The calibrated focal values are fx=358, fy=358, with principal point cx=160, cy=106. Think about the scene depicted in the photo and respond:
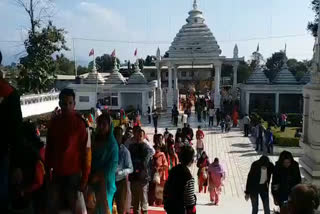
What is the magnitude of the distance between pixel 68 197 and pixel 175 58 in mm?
28013

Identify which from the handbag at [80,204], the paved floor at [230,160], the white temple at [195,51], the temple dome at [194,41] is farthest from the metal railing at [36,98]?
the handbag at [80,204]

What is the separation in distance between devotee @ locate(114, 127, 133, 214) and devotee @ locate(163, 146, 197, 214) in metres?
1.04

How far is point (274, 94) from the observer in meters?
29.3

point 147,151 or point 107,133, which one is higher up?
point 107,133

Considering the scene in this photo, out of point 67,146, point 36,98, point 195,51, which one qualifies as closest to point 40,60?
point 36,98

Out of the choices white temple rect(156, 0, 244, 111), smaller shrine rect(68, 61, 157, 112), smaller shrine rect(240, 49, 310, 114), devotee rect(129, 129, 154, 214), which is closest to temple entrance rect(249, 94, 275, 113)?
smaller shrine rect(240, 49, 310, 114)

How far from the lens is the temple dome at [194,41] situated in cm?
3086

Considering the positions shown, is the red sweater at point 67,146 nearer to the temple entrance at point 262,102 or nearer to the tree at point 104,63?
the temple entrance at point 262,102

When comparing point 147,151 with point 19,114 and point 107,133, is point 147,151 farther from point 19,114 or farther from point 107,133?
point 19,114

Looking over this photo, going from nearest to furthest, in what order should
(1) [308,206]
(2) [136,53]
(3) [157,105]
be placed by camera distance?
(1) [308,206] → (3) [157,105] → (2) [136,53]

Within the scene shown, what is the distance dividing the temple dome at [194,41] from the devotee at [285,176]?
81.4 feet

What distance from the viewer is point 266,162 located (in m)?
6.68

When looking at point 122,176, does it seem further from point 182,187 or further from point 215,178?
point 215,178

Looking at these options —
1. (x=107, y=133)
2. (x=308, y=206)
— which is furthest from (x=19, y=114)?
(x=308, y=206)
